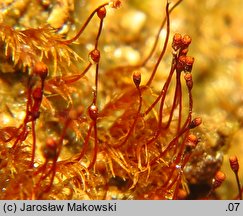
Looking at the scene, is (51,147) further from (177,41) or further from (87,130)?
(177,41)

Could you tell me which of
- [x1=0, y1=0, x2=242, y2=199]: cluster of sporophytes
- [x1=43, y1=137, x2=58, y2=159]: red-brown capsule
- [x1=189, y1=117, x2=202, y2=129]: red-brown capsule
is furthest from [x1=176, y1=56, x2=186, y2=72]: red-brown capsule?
[x1=43, y1=137, x2=58, y2=159]: red-brown capsule

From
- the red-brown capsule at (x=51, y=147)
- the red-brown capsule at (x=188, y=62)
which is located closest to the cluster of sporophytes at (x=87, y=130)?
the red-brown capsule at (x=188, y=62)

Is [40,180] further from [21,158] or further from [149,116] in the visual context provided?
[149,116]

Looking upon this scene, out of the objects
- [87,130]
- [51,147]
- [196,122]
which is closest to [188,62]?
[196,122]

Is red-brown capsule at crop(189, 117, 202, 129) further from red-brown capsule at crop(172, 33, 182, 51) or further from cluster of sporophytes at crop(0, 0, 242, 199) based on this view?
red-brown capsule at crop(172, 33, 182, 51)

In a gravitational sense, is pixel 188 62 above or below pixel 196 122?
above

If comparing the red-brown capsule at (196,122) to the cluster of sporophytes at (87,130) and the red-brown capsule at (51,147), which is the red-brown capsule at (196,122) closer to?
the cluster of sporophytes at (87,130)

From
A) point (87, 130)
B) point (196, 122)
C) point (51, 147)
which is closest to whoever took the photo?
point (51, 147)
